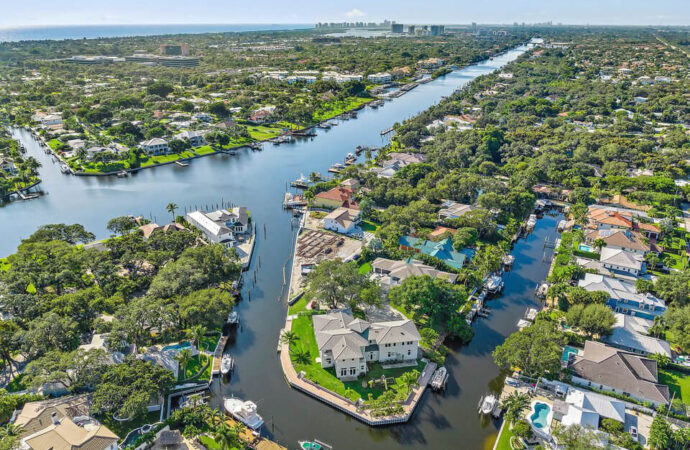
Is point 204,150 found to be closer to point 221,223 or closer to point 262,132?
point 262,132

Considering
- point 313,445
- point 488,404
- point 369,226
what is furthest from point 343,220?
point 313,445

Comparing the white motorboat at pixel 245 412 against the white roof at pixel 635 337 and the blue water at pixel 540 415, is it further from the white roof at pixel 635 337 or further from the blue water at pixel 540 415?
the white roof at pixel 635 337

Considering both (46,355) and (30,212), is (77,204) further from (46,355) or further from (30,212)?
(46,355)

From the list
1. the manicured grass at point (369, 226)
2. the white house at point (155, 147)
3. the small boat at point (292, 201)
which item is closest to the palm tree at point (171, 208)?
the small boat at point (292, 201)

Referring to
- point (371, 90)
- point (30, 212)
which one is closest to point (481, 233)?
point (30, 212)

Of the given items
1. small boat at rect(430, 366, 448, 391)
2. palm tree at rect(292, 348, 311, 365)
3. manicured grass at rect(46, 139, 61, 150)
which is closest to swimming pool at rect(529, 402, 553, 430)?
small boat at rect(430, 366, 448, 391)

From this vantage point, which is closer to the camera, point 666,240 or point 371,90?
point 666,240
